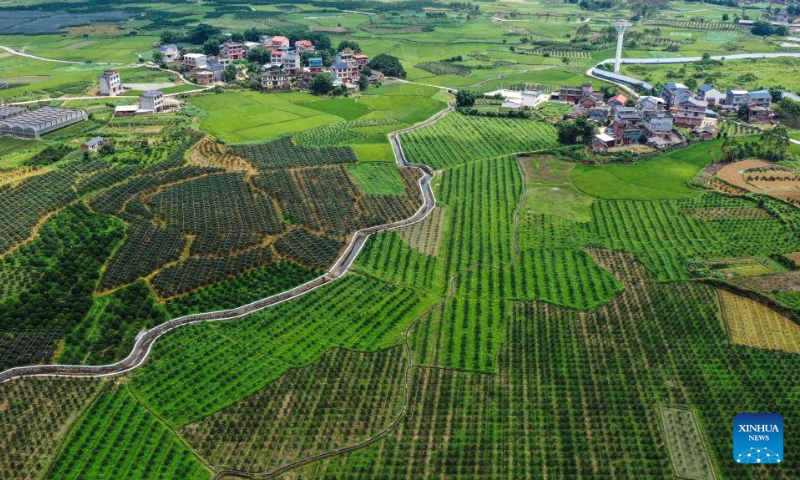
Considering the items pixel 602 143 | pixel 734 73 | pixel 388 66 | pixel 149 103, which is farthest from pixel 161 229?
pixel 734 73

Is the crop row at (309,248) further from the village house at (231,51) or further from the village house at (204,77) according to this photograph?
the village house at (231,51)

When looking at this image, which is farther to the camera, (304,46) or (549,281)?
(304,46)

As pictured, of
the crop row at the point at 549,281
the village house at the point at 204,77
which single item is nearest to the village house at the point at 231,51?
the village house at the point at 204,77

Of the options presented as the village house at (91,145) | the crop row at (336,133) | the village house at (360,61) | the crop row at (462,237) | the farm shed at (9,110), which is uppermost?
the village house at (360,61)

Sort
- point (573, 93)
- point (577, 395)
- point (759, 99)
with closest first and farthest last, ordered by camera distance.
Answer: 1. point (577, 395)
2. point (759, 99)
3. point (573, 93)

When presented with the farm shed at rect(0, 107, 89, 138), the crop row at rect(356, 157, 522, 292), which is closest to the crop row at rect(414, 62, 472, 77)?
the crop row at rect(356, 157, 522, 292)

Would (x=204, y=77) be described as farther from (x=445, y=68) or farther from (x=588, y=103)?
(x=588, y=103)
